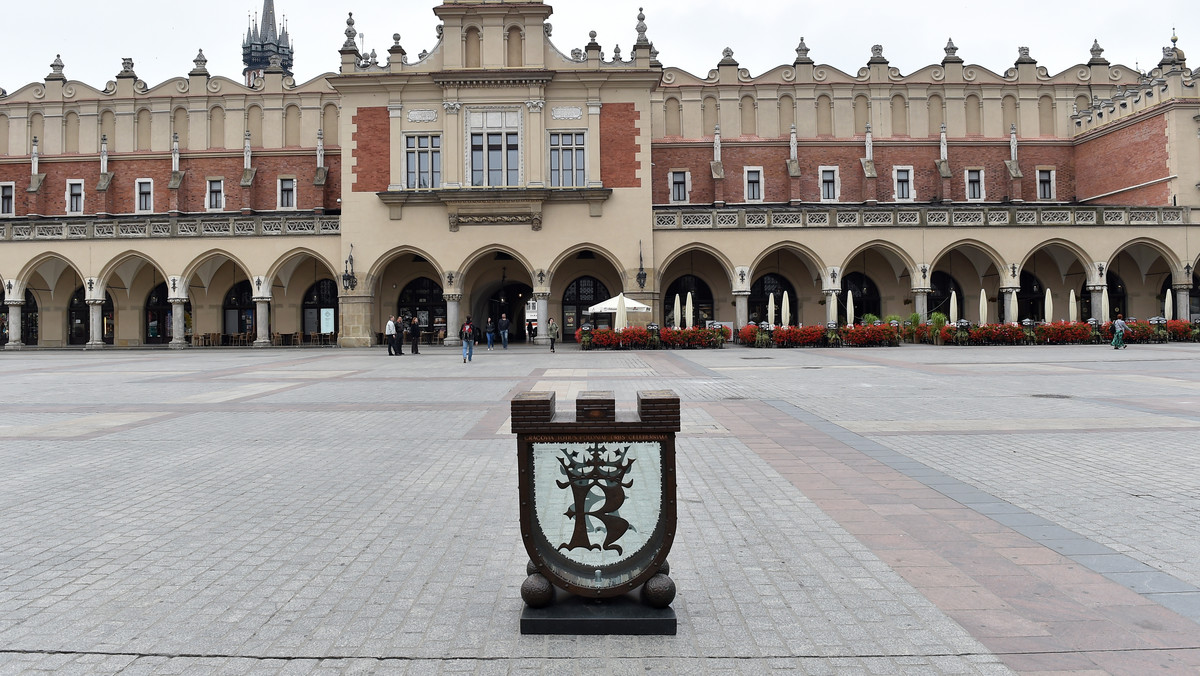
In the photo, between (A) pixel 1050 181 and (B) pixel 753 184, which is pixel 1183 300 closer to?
→ (A) pixel 1050 181

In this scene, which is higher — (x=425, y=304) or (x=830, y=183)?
(x=830, y=183)

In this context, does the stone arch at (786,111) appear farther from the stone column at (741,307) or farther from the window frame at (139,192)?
the window frame at (139,192)

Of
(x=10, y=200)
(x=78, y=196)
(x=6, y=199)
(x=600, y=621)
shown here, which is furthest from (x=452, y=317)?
(x=600, y=621)

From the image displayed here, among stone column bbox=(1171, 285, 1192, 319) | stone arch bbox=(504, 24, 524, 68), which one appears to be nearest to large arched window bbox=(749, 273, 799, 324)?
stone arch bbox=(504, 24, 524, 68)

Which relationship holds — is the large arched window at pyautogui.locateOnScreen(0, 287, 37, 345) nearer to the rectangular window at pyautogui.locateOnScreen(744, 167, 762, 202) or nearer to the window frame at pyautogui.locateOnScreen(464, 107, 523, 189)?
the window frame at pyautogui.locateOnScreen(464, 107, 523, 189)

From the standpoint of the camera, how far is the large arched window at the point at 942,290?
37.7 meters

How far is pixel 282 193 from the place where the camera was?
130 feet

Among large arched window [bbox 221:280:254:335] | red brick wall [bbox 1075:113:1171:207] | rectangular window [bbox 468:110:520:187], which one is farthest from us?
large arched window [bbox 221:280:254:335]

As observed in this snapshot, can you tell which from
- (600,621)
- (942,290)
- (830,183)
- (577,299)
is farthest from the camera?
(830,183)

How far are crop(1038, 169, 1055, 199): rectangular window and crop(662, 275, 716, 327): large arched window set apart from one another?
19867 millimetres

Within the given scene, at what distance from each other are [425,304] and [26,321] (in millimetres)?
22050

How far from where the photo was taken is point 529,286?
39562 mm

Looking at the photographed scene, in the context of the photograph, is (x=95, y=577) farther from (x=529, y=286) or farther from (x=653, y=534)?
(x=529, y=286)

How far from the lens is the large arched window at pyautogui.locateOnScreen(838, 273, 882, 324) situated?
123 ft
